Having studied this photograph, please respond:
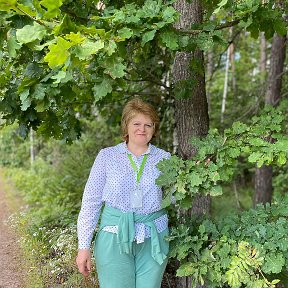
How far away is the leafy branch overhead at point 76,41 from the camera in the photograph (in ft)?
5.44

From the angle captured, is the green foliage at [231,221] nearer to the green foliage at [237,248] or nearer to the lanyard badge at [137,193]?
the green foliage at [237,248]

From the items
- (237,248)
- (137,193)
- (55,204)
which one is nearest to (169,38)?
(137,193)

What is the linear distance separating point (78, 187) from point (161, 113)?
2634mm

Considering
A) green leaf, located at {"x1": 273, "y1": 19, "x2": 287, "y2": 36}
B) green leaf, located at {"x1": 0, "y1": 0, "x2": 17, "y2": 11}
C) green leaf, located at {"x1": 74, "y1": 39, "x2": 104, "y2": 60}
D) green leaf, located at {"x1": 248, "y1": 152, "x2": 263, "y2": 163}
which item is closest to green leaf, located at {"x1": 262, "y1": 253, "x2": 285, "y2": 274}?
green leaf, located at {"x1": 248, "y1": 152, "x2": 263, "y2": 163}

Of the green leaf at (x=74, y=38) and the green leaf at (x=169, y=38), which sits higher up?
the green leaf at (x=169, y=38)

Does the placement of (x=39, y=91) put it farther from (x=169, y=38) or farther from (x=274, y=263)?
(x=274, y=263)

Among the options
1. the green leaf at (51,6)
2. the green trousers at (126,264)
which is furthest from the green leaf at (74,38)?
the green trousers at (126,264)

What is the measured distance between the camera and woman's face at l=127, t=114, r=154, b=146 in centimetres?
267

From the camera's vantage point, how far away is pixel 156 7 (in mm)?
2152

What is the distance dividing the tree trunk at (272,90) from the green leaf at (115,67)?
4.81 metres

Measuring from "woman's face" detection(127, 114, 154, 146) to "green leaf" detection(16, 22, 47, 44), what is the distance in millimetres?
1086

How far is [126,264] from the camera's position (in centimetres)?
264

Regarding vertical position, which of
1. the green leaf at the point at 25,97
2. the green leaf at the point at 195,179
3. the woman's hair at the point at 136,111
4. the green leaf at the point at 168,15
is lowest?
the green leaf at the point at 195,179

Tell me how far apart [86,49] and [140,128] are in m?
1.07
